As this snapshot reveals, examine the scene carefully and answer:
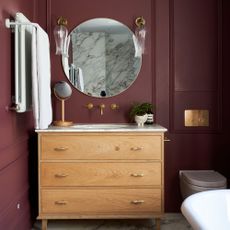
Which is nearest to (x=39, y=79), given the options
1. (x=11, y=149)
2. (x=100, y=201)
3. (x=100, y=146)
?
(x=11, y=149)

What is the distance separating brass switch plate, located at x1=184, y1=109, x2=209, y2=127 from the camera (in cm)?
333

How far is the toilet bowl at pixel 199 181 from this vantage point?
279cm

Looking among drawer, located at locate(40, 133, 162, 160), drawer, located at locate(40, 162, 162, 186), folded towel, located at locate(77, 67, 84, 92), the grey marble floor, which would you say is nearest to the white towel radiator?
drawer, located at locate(40, 133, 162, 160)

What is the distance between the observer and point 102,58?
3.30 meters

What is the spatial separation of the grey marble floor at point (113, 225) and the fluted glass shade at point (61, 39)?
1.52 meters

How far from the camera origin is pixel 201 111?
3.33 metres

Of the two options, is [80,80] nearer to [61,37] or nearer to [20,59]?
[61,37]

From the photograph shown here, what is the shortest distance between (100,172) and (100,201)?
23cm

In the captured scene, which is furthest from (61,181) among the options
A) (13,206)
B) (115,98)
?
(115,98)

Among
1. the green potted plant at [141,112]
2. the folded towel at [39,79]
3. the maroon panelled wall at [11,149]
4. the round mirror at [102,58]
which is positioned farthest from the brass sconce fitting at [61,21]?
the green potted plant at [141,112]

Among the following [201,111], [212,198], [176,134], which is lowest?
[212,198]

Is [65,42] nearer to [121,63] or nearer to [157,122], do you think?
[121,63]

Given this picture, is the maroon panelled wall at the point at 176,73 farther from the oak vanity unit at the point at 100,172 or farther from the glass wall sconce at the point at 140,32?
the oak vanity unit at the point at 100,172

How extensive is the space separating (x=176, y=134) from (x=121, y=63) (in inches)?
33.3
